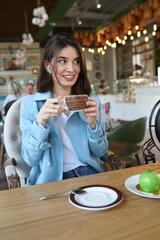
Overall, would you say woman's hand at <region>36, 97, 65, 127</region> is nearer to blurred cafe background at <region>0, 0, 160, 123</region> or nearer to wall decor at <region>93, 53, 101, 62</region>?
blurred cafe background at <region>0, 0, 160, 123</region>

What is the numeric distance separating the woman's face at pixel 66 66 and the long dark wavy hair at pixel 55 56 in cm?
3

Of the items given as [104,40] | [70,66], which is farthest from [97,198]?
[104,40]

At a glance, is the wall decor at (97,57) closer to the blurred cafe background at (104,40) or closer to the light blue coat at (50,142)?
the blurred cafe background at (104,40)

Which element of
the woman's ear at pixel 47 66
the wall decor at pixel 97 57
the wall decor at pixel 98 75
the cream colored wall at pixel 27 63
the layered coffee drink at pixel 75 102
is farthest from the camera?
the wall decor at pixel 98 75

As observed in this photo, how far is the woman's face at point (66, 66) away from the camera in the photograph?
1.31m

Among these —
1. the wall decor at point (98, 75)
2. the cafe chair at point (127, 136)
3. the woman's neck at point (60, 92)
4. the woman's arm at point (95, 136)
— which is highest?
the wall decor at point (98, 75)

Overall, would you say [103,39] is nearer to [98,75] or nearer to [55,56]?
[98,75]

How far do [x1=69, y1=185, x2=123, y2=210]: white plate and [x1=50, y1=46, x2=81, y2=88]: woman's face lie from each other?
0.73m

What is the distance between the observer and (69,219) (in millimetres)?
669

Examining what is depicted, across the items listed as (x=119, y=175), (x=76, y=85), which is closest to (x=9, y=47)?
(x=76, y=85)

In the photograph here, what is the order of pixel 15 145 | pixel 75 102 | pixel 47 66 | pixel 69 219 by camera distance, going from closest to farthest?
pixel 69 219 → pixel 75 102 → pixel 47 66 → pixel 15 145

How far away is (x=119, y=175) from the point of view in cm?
101

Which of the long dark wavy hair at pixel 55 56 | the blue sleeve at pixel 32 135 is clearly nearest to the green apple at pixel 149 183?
the blue sleeve at pixel 32 135

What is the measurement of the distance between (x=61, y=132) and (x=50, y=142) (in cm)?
11
